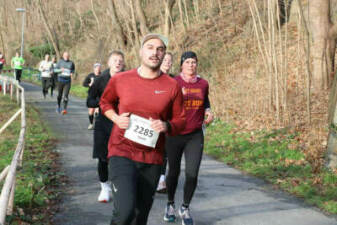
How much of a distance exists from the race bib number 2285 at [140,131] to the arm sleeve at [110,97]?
0.31 meters

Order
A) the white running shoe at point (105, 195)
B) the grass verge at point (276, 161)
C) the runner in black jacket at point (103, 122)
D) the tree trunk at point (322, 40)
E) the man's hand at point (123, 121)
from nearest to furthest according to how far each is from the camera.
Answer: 1. the man's hand at point (123, 121)
2. the runner in black jacket at point (103, 122)
3. the white running shoe at point (105, 195)
4. the grass verge at point (276, 161)
5. the tree trunk at point (322, 40)

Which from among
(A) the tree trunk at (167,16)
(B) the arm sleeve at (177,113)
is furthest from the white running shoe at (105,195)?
(A) the tree trunk at (167,16)

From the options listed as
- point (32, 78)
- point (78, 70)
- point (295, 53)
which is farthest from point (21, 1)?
point (295, 53)

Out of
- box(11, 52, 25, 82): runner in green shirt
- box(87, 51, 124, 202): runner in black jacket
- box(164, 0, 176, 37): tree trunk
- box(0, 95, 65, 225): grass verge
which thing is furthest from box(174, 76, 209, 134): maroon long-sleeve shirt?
box(11, 52, 25, 82): runner in green shirt

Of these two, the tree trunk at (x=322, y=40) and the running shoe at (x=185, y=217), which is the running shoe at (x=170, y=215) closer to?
the running shoe at (x=185, y=217)

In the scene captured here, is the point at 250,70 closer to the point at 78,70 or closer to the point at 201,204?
the point at 201,204

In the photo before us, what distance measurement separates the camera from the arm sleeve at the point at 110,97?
4.20 metres

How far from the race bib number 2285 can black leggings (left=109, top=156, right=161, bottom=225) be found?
183 millimetres

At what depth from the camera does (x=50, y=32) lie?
41688mm

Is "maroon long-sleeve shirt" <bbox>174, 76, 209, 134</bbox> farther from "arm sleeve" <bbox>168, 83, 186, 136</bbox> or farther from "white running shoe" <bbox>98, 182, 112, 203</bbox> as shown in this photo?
"white running shoe" <bbox>98, 182, 112, 203</bbox>

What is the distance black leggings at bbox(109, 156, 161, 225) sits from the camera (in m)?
3.76

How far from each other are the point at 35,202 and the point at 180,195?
2.08m

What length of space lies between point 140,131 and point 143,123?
7cm

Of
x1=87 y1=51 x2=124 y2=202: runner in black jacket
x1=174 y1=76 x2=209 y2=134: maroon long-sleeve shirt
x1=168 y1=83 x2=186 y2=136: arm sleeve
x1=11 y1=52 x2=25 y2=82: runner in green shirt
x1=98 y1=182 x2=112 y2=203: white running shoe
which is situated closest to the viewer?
x1=168 y1=83 x2=186 y2=136: arm sleeve
